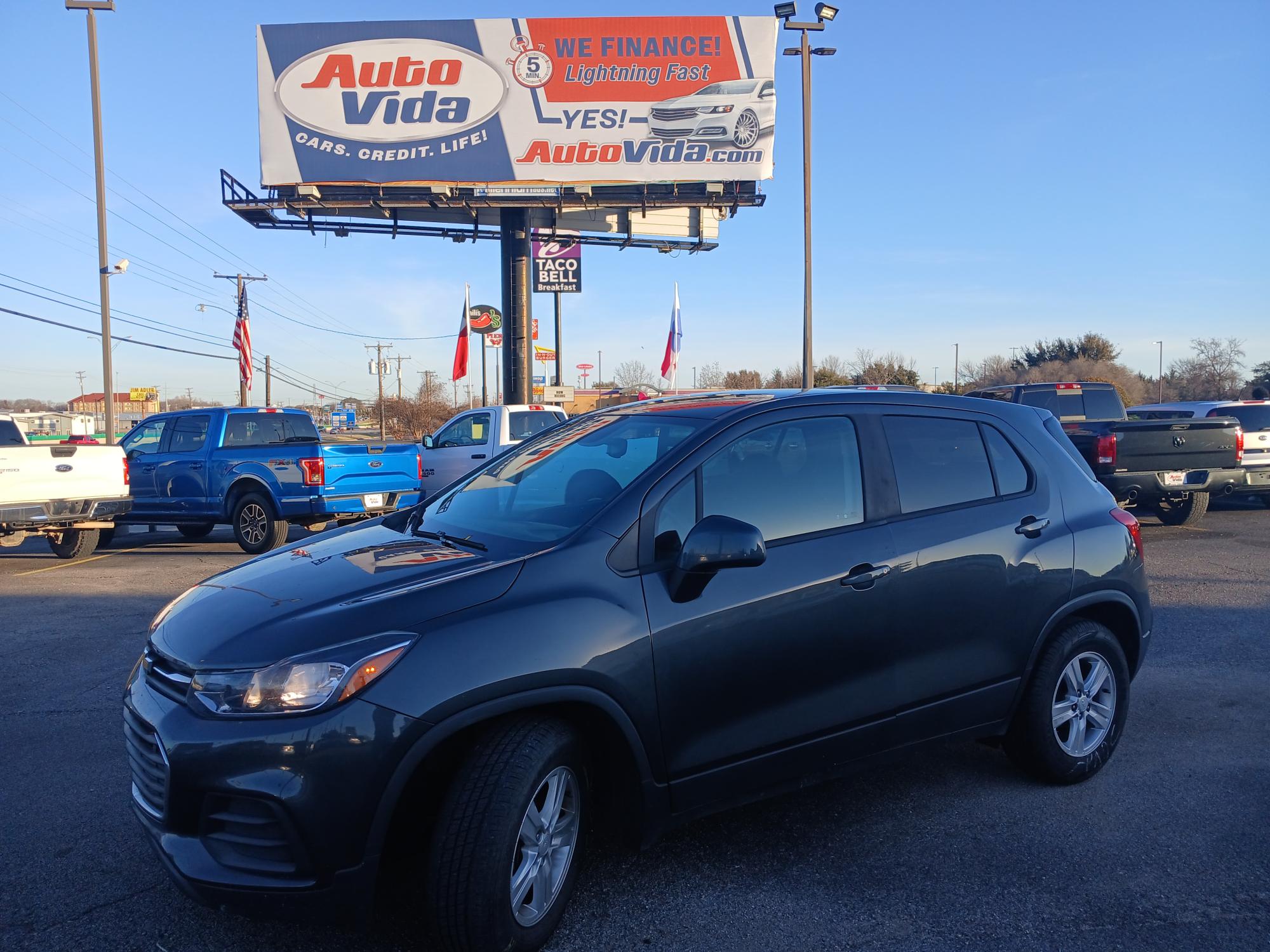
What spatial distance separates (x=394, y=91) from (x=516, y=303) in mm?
6263

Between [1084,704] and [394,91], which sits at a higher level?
[394,91]

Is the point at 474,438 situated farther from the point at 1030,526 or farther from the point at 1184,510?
the point at 1030,526

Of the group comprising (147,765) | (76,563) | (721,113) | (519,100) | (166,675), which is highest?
(519,100)

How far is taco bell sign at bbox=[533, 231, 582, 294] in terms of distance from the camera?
26938mm

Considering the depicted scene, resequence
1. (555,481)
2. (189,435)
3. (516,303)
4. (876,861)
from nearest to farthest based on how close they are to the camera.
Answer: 1. (876,861)
2. (555,481)
3. (189,435)
4. (516,303)

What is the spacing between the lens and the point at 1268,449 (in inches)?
542

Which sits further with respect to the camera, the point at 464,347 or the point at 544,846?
the point at 464,347

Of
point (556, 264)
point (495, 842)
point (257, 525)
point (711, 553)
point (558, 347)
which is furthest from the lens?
point (558, 347)

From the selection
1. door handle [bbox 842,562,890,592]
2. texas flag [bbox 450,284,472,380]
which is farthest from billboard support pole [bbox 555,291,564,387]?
door handle [bbox 842,562,890,592]

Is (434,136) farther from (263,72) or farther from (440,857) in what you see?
(440,857)

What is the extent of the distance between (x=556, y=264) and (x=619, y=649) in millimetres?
25212

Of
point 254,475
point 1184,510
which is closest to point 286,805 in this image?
point 254,475

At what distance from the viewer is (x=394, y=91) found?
76.9 feet

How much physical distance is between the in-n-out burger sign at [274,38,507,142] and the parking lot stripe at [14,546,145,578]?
47.0 ft
